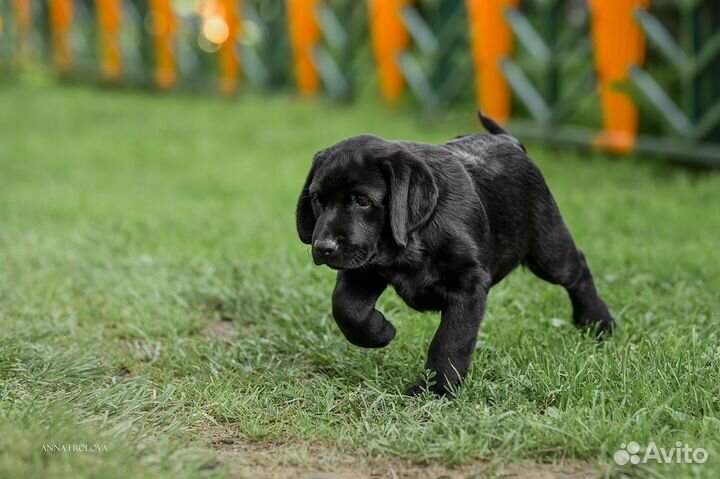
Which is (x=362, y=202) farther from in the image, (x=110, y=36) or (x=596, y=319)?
(x=110, y=36)

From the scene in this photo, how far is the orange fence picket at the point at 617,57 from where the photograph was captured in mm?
9156

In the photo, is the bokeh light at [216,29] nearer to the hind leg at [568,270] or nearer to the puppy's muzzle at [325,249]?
the hind leg at [568,270]

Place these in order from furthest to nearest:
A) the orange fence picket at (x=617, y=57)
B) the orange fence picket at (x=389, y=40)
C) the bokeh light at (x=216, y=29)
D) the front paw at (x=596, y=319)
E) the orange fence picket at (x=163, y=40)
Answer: the orange fence picket at (x=163, y=40)
the bokeh light at (x=216, y=29)
the orange fence picket at (x=389, y=40)
the orange fence picket at (x=617, y=57)
the front paw at (x=596, y=319)

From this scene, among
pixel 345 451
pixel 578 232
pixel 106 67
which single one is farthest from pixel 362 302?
pixel 106 67

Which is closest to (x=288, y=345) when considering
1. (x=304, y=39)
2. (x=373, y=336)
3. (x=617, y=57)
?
(x=373, y=336)

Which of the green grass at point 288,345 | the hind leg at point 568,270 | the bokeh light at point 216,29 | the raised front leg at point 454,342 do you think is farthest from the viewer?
the bokeh light at point 216,29

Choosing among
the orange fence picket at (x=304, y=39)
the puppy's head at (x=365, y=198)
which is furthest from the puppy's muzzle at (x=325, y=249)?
the orange fence picket at (x=304, y=39)

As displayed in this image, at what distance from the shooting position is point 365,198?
12.0ft

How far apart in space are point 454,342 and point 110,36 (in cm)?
1652

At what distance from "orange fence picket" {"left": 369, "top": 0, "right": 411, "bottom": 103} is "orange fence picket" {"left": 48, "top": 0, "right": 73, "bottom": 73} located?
30.5ft

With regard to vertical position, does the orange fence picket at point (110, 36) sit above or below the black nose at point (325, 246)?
below

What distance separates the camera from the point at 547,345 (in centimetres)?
436

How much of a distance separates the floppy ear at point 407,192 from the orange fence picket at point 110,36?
1590 centimetres

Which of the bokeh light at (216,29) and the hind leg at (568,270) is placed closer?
the hind leg at (568,270)
